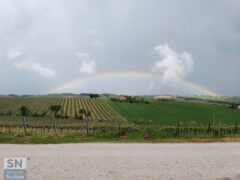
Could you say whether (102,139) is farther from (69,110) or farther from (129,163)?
(69,110)

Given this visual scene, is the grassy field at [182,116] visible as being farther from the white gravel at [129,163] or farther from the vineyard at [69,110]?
the white gravel at [129,163]

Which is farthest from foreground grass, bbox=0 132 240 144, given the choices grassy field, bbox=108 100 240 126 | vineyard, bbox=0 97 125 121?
vineyard, bbox=0 97 125 121

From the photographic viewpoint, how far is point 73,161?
345 inches

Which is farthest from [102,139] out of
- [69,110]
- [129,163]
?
[69,110]

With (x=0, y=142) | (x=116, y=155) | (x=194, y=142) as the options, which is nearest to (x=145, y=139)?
(x=194, y=142)

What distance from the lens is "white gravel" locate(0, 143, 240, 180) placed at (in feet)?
23.6

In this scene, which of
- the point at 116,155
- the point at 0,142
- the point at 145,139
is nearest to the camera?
the point at 116,155

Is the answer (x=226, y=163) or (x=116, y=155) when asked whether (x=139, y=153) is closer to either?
(x=116, y=155)

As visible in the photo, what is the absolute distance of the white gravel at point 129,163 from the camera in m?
7.18

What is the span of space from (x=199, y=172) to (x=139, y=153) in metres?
3.77

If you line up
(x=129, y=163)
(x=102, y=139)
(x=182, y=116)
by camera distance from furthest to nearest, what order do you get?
(x=182, y=116)
(x=102, y=139)
(x=129, y=163)

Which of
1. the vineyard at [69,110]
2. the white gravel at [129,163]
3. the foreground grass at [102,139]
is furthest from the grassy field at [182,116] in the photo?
the white gravel at [129,163]

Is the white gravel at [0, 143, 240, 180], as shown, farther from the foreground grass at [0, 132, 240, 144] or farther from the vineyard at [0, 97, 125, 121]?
the vineyard at [0, 97, 125, 121]

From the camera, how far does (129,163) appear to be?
27.9ft
